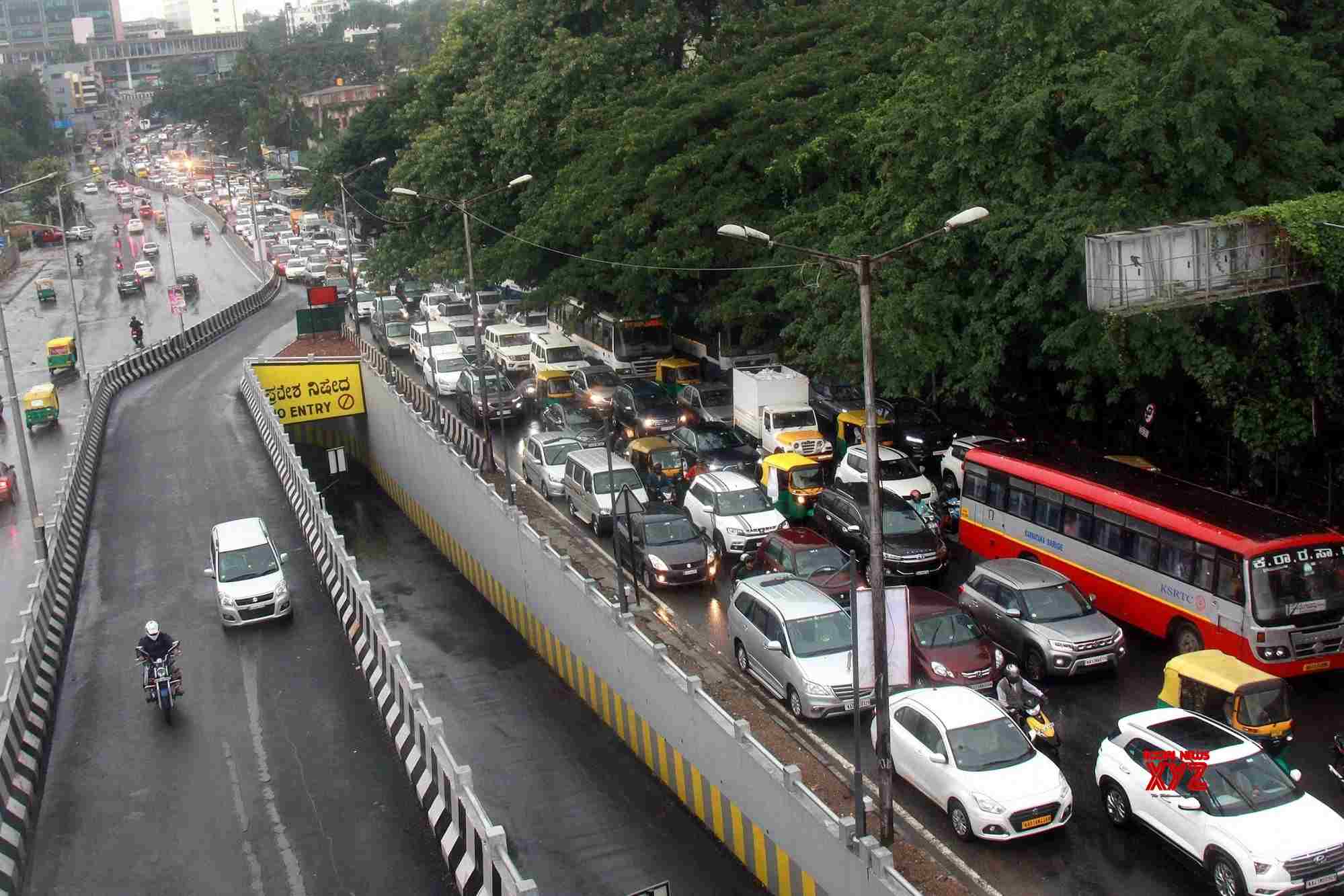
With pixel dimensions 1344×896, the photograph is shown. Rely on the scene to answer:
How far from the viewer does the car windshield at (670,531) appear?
918 inches

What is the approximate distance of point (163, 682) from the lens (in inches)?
685

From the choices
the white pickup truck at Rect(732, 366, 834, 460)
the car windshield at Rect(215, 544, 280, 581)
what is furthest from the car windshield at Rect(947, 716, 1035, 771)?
the white pickup truck at Rect(732, 366, 834, 460)

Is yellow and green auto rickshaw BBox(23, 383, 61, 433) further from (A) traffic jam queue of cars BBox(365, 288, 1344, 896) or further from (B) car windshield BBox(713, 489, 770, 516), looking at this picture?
(B) car windshield BBox(713, 489, 770, 516)

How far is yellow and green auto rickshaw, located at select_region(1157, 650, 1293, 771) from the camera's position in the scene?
15.3m

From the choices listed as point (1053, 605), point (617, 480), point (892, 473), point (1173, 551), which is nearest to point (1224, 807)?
point (1053, 605)

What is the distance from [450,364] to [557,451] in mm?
13316

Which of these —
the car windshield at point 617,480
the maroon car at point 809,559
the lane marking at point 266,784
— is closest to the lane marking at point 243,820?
the lane marking at point 266,784

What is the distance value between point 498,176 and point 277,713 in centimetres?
2826

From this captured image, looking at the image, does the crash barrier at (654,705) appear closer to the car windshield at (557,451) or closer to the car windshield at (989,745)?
the car windshield at (989,745)

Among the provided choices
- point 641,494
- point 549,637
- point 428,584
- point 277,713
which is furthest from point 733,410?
point 277,713

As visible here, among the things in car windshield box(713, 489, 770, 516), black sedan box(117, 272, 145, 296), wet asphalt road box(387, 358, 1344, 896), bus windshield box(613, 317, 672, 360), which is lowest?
wet asphalt road box(387, 358, 1344, 896)

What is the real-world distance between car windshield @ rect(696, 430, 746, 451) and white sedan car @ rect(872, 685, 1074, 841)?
1439 centimetres

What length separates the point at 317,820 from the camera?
14547 mm

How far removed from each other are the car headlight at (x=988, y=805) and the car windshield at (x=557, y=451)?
55.5 ft
